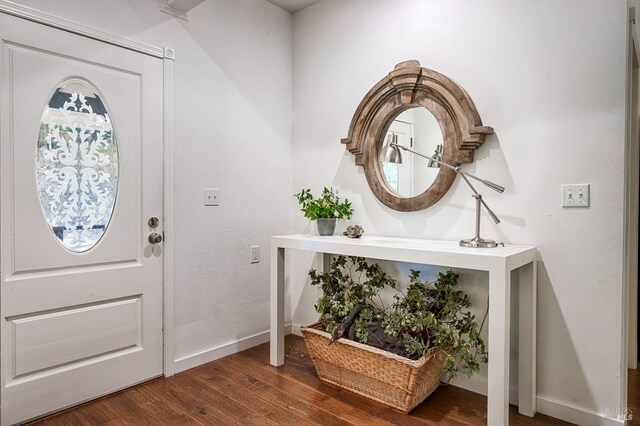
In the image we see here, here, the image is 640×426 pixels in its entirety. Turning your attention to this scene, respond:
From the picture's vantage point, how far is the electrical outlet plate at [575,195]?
1.91m

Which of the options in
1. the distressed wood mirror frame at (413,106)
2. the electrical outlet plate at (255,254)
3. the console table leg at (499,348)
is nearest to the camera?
the console table leg at (499,348)

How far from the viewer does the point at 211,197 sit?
2672 millimetres

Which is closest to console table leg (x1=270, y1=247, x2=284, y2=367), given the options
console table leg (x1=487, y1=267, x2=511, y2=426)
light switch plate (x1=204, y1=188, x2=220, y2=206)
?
light switch plate (x1=204, y1=188, x2=220, y2=206)

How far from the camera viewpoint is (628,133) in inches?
72.7

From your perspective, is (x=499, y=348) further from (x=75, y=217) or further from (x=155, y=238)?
(x=75, y=217)

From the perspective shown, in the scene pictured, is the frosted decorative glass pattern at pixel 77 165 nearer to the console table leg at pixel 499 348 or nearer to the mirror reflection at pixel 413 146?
the mirror reflection at pixel 413 146

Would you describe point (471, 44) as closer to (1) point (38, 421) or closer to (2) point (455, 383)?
(2) point (455, 383)

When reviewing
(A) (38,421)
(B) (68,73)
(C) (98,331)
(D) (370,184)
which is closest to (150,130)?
(B) (68,73)

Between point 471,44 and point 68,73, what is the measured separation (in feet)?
7.20

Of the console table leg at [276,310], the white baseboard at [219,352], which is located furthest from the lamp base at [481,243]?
the white baseboard at [219,352]

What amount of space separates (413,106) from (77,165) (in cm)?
196

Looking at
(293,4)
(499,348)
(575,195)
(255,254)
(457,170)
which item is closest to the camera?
(499,348)

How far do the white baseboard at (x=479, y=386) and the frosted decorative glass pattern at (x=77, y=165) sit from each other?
100cm

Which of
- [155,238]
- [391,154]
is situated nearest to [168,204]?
[155,238]
